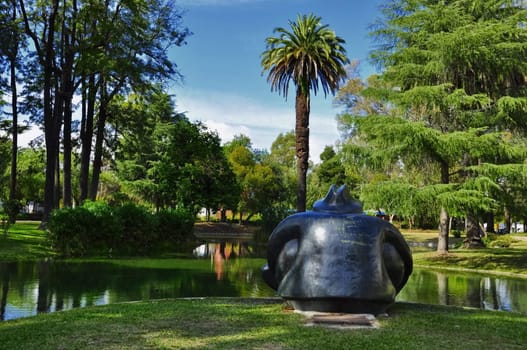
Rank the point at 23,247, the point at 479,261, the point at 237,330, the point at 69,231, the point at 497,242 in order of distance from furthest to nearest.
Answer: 1. the point at 497,242
2. the point at 479,261
3. the point at 69,231
4. the point at 23,247
5. the point at 237,330

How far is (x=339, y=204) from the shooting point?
28.0 feet

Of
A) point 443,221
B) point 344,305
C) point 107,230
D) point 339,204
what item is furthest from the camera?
point 443,221

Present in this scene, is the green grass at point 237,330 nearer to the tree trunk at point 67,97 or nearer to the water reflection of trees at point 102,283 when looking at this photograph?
the water reflection of trees at point 102,283

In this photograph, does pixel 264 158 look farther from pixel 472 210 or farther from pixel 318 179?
pixel 472 210

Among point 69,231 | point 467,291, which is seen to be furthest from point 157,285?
point 69,231

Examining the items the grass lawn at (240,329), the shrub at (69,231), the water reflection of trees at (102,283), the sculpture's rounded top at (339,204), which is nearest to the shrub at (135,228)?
the shrub at (69,231)

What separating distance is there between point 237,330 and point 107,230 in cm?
1576

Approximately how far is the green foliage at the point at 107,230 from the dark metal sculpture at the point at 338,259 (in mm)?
13802

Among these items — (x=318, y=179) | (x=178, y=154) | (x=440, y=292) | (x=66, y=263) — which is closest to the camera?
(x=440, y=292)

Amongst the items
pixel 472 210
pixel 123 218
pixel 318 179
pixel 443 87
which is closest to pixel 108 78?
pixel 123 218

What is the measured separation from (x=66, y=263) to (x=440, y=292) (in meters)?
11.7

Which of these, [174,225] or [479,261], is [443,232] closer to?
[479,261]

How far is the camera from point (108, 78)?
2667 cm

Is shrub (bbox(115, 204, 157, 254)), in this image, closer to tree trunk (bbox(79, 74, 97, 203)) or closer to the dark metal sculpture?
tree trunk (bbox(79, 74, 97, 203))
